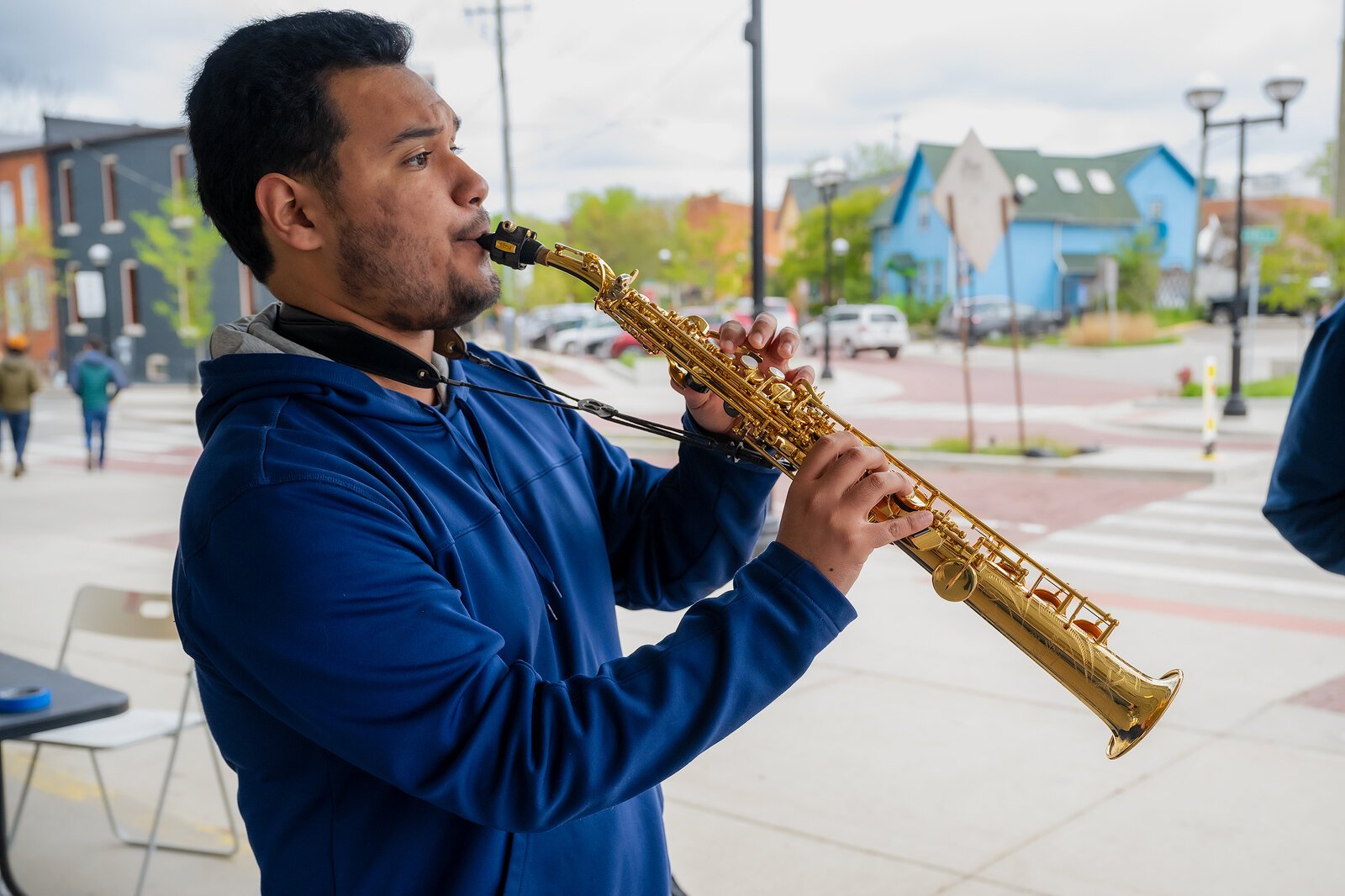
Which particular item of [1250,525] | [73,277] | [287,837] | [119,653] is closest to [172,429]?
[73,277]

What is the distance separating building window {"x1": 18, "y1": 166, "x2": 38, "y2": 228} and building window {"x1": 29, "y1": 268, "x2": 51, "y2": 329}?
1.09 m

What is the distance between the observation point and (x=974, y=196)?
11258mm

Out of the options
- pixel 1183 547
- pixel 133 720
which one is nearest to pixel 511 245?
pixel 133 720

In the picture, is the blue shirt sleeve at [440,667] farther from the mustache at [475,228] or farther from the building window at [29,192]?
the building window at [29,192]

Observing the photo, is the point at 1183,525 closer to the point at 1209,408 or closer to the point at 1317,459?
the point at 1209,408

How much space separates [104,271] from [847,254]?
19863 mm

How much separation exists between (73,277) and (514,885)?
88.8ft

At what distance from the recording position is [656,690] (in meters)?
1.26

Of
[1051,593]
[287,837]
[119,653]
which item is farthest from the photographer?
[119,653]

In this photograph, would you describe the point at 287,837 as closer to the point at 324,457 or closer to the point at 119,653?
the point at 324,457

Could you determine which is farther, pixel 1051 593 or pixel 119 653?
pixel 119 653

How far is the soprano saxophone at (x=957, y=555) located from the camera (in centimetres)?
154

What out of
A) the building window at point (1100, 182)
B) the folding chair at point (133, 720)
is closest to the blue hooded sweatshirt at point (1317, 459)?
the folding chair at point (133, 720)

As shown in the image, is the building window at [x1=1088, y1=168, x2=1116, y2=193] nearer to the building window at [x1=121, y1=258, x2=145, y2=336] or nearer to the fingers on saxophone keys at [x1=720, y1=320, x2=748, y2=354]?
the building window at [x1=121, y1=258, x2=145, y2=336]
